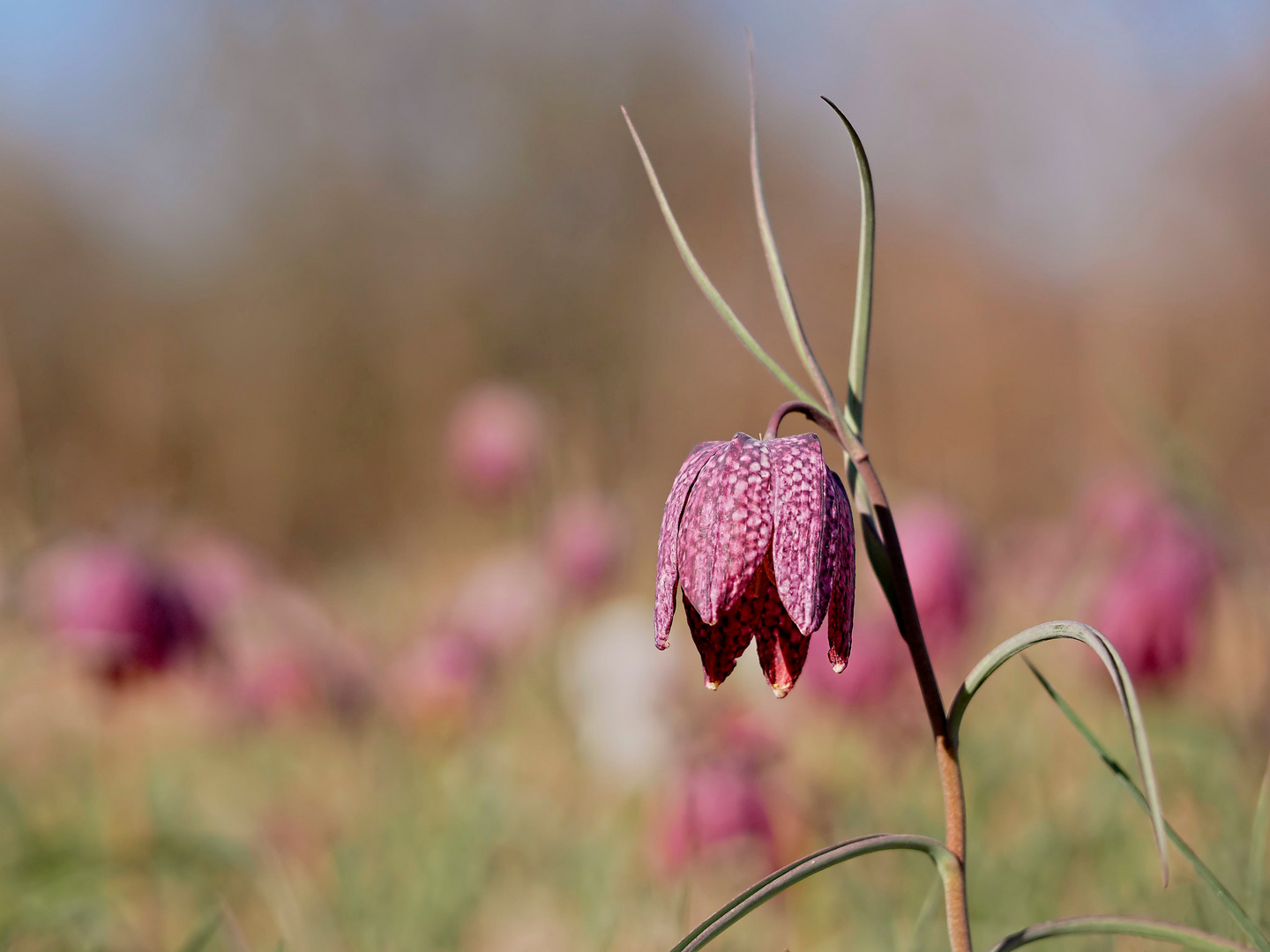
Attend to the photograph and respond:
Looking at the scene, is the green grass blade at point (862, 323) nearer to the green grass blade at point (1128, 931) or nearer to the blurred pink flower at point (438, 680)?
the green grass blade at point (1128, 931)

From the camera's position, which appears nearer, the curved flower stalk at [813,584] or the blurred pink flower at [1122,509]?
the curved flower stalk at [813,584]

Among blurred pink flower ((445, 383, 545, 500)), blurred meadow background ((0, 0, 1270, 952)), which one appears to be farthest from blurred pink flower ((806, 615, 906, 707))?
blurred pink flower ((445, 383, 545, 500))

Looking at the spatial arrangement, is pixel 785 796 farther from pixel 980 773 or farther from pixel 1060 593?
pixel 1060 593

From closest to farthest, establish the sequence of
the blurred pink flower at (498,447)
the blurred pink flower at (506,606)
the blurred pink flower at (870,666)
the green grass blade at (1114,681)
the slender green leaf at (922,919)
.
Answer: the green grass blade at (1114,681), the slender green leaf at (922,919), the blurred pink flower at (870,666), the blurred pink flower at (506,606), the blurred pink flower at (498,447)

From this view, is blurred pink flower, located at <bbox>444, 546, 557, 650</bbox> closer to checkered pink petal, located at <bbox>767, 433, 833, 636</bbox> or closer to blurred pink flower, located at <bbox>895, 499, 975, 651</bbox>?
blurred pink flower, located at <bbox>895, 499, 975, 651</bbox>

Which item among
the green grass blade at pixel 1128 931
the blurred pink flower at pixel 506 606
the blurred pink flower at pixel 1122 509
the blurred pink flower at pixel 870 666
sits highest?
the green grass blade at pixel 1128 931

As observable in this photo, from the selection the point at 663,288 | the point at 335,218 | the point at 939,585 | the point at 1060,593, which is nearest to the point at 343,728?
the point at 939,585

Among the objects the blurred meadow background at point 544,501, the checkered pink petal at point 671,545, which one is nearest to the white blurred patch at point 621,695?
the blurred meadow background at point 544,501

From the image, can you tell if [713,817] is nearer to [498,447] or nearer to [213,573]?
[213,573]

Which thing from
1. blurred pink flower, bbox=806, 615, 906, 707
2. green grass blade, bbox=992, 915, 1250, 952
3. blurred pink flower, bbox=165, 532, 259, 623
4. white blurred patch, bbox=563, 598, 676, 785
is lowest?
white blurred patch, bbox=563, 598, 676, 785
